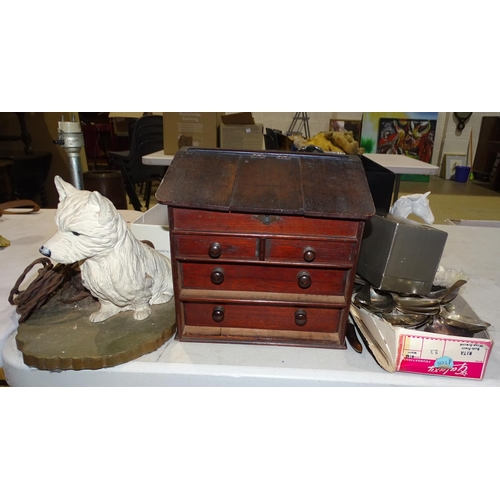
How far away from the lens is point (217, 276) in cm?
87

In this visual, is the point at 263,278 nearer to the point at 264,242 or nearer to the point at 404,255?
the point at 264,242

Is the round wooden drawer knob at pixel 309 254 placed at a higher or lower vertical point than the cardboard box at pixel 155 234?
higher

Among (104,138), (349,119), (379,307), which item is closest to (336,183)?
(379,307)

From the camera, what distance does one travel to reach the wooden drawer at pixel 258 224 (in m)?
0.82

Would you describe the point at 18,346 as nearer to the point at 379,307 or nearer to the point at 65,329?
the point at 65,329

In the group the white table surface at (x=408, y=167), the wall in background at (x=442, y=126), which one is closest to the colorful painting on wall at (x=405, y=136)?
the wall in background at (x=442, y=126)

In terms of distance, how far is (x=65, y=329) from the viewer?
0.90 meters

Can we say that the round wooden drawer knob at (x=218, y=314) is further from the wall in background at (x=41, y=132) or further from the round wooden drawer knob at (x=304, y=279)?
the wall in background at (x=41, y=132)

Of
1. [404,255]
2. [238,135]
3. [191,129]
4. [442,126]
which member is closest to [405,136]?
[442,126]

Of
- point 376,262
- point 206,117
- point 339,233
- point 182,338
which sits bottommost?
point 182,338

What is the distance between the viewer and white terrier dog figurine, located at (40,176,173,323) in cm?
80

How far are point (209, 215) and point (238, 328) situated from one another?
12.4 inches

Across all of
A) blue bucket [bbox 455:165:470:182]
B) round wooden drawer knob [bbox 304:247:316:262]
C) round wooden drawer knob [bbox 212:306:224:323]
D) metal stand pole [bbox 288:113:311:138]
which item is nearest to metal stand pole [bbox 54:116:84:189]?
round wooden drawer knob [bbox 212:306:224:323]

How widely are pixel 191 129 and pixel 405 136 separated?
3328 millimetres
